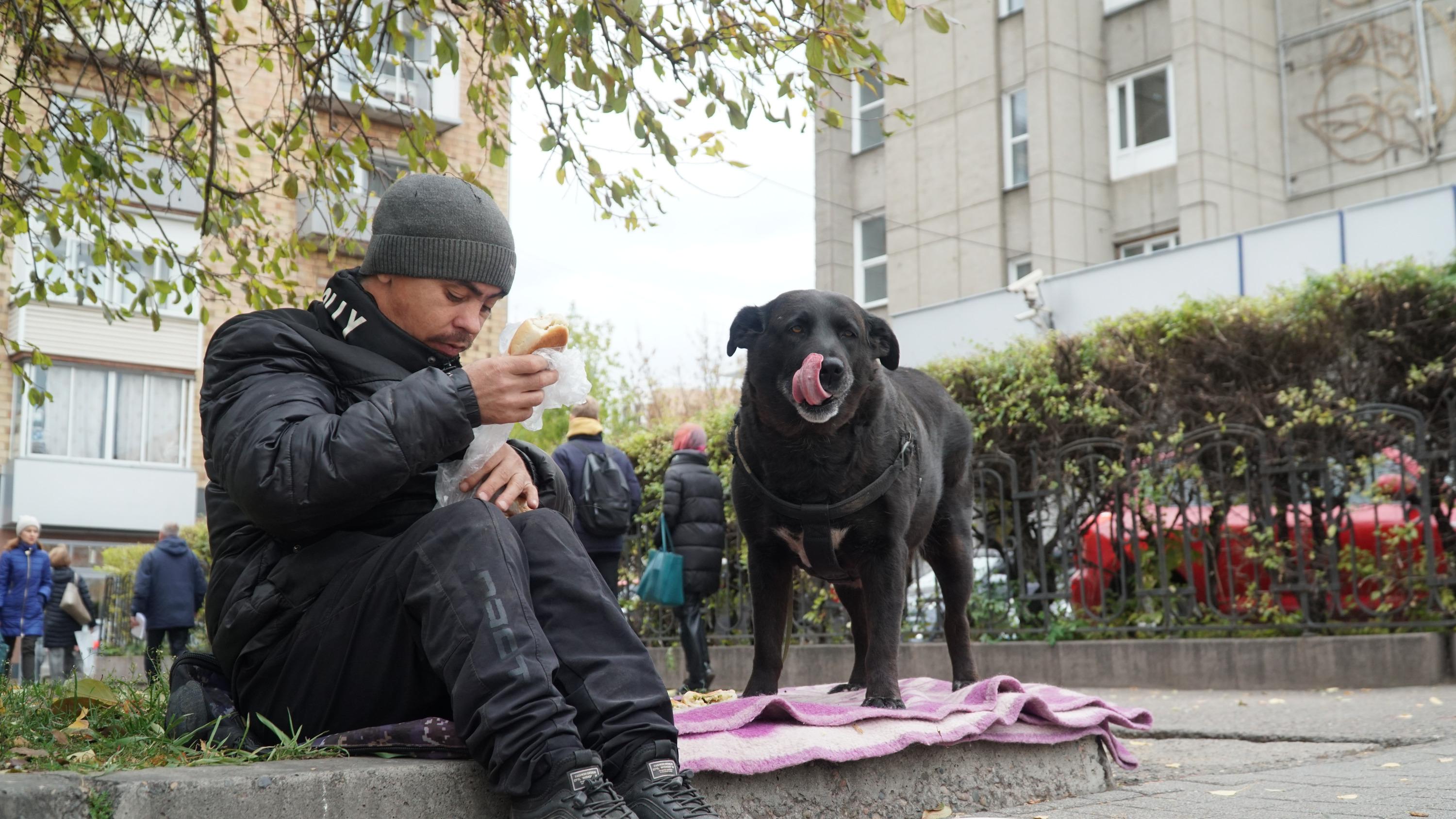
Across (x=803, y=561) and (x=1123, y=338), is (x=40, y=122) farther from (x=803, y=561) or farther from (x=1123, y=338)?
(x=1123, y=338)

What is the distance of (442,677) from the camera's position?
252cm

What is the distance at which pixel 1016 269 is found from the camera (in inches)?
914

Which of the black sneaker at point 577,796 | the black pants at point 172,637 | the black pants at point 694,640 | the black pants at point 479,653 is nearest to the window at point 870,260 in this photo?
the black pants at point 172,637

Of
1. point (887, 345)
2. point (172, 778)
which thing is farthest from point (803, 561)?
point (172, 778)

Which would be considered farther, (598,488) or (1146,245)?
(1146,245)

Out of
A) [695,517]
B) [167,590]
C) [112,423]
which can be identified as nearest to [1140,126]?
[695,517]

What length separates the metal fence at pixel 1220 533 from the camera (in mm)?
8141

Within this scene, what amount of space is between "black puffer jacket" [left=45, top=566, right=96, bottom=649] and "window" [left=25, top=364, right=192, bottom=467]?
13.3 metres

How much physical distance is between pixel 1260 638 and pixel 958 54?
59.2 feet

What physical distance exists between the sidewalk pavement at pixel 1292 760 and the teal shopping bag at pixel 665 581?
3.54 meters

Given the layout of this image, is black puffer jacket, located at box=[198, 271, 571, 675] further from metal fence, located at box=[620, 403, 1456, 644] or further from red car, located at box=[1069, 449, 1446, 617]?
red car, located at box=[1069, 449, 1446, 617]

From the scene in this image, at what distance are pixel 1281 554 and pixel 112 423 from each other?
26.7 m

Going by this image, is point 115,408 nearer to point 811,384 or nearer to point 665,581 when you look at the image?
point 665,581

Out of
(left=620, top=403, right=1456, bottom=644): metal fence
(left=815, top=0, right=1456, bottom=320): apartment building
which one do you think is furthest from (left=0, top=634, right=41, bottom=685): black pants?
(left=815, top=0, right=1456, bottom=320): apartment building
